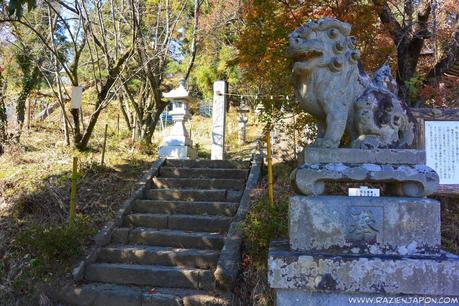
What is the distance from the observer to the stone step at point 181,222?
19.7 ft

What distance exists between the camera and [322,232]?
2.95m

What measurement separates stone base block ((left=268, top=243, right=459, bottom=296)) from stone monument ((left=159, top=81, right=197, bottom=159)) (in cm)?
634

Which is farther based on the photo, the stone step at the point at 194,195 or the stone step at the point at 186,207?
the stone step at the point at 194,195

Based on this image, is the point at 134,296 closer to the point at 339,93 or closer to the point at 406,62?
the point at 339,93

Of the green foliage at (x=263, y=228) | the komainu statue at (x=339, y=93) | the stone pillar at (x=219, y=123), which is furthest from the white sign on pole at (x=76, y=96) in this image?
the komainu statue at (x=339, y=93)

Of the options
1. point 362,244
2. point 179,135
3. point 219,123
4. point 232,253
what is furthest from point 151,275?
point 219,123

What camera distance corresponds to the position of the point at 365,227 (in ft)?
9.68

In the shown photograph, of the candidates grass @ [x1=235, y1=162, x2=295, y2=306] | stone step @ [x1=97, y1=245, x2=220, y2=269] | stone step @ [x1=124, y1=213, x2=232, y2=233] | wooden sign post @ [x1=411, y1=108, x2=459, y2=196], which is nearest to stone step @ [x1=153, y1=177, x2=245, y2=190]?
stone step @ [x1=124, y1=213, x2=232, y2=233]

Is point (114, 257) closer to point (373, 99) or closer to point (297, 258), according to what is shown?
point (297, 258)

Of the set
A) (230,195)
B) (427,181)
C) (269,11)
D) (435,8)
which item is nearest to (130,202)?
(230,195)

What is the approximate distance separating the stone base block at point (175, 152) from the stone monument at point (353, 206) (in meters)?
5.89

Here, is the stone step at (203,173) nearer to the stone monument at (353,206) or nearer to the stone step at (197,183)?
the stone step at (197,183)

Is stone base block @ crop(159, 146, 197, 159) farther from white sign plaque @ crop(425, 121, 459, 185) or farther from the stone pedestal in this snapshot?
the stone pedestal

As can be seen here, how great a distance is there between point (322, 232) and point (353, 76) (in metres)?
1.29
